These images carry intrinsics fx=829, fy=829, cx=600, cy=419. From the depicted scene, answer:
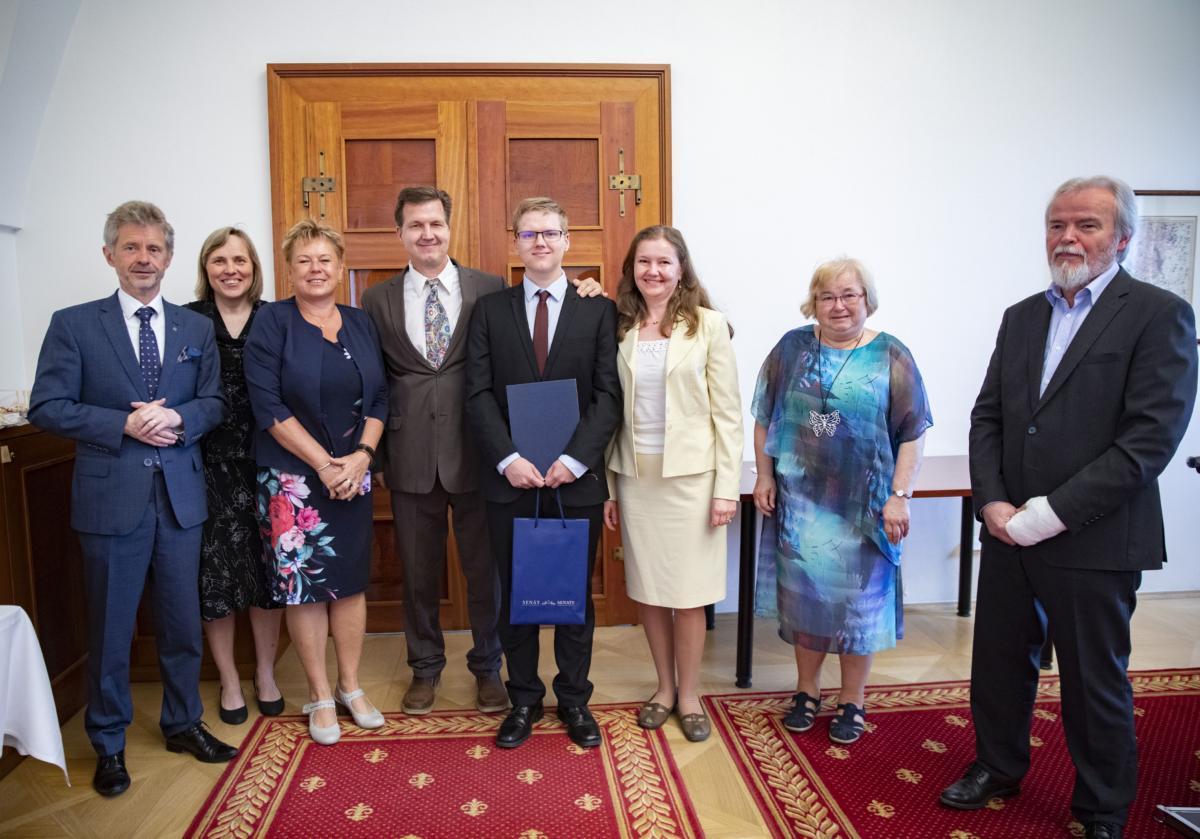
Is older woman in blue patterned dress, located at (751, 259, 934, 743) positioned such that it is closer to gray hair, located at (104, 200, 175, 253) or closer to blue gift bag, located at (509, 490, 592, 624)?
blue gift bag, located at (509, 490, 592, 624)

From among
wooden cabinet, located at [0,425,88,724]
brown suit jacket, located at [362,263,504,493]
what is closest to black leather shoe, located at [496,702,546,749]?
brown suit jacket, located at [362,263,504,493]

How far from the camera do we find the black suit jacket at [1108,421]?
1.97 m

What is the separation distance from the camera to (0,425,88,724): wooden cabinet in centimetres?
271

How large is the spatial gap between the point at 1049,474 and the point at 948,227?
2116 mm

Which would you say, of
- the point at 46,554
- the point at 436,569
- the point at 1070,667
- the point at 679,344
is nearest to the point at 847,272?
the point at 679,344

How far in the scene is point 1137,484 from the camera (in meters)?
1.99

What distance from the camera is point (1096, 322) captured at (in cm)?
206

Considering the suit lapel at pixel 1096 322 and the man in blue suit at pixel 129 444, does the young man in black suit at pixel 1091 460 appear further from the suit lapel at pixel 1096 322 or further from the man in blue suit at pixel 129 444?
the man in blue suit at pixel 129 444

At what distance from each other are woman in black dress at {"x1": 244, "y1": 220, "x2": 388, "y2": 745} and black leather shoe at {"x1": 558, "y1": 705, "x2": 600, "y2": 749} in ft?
2.50

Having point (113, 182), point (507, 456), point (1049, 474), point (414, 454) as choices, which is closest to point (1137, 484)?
point (1049, 474)

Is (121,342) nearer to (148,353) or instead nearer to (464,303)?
(148,353)

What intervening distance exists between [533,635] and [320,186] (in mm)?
2135

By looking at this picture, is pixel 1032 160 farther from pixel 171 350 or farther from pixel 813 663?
pixel 171 350

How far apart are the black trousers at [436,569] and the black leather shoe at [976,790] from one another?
1546 millimetres
